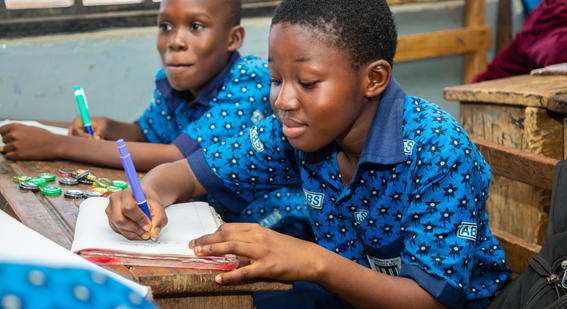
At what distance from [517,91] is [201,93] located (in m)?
0.95

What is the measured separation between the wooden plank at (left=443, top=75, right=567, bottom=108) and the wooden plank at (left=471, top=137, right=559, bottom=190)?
36cm

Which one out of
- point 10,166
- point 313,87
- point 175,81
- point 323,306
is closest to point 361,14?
point 313,87

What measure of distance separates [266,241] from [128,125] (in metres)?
1.24

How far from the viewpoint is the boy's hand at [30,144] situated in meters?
1.49

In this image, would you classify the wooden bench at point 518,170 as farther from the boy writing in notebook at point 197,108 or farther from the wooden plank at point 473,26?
the wooden plank at point 473,26

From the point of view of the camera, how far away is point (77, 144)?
1.51m

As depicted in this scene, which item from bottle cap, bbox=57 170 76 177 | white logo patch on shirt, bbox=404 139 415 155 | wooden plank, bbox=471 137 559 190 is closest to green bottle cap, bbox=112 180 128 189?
bottle cap, bbox=57 170 76 177

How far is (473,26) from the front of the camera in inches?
137

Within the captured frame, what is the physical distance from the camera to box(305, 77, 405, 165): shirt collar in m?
1.07

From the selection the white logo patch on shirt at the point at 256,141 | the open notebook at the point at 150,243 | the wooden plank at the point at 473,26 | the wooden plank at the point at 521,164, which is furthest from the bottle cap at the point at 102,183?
the wooden plank at the point at 473,26

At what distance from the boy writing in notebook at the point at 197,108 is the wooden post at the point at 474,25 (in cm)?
215

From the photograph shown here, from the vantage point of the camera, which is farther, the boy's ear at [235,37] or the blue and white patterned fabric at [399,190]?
the boy's ear at [235,37]

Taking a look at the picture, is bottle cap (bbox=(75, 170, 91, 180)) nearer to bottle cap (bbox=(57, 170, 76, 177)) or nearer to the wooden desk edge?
bottle cap (bbox=(57, 170, 76, 177))

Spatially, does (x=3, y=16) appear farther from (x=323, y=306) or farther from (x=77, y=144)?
(x=323, y=306)
